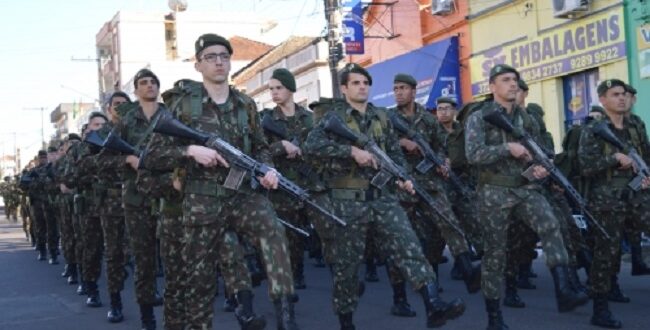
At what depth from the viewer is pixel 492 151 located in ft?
19.4

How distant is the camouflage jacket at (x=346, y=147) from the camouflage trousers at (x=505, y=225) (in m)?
0.74

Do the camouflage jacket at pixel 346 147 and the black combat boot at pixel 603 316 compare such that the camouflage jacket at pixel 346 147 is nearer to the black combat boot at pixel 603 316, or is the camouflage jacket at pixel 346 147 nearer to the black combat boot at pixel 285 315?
the black combat boot at pixel 285 315

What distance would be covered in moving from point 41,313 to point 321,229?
376 centimetres

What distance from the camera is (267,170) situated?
505cm

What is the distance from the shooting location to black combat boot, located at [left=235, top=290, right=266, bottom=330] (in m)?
5.06

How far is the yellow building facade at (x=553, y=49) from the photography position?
1470 centimetres

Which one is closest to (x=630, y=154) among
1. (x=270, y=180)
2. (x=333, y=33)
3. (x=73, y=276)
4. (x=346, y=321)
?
(x=346, y=321)

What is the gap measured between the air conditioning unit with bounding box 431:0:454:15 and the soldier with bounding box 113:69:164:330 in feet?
43.9

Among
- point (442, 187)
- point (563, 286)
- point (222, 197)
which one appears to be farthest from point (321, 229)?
point (442, 187)

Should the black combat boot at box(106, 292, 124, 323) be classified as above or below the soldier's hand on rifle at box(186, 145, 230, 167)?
below

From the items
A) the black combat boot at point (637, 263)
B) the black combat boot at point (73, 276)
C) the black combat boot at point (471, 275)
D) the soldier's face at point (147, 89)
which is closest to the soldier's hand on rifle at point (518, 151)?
the black combat boot at point (471, 275)

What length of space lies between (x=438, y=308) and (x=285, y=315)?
142 centimetres

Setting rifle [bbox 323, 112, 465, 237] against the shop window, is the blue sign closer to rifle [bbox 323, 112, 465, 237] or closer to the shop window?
the shop window

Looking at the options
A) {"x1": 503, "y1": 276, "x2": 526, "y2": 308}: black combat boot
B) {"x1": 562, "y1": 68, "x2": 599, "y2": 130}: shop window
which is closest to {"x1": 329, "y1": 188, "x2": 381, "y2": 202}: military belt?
{"x1": 503, "y1": 276, "x2": 526, "y2": 308}: black combat boot
